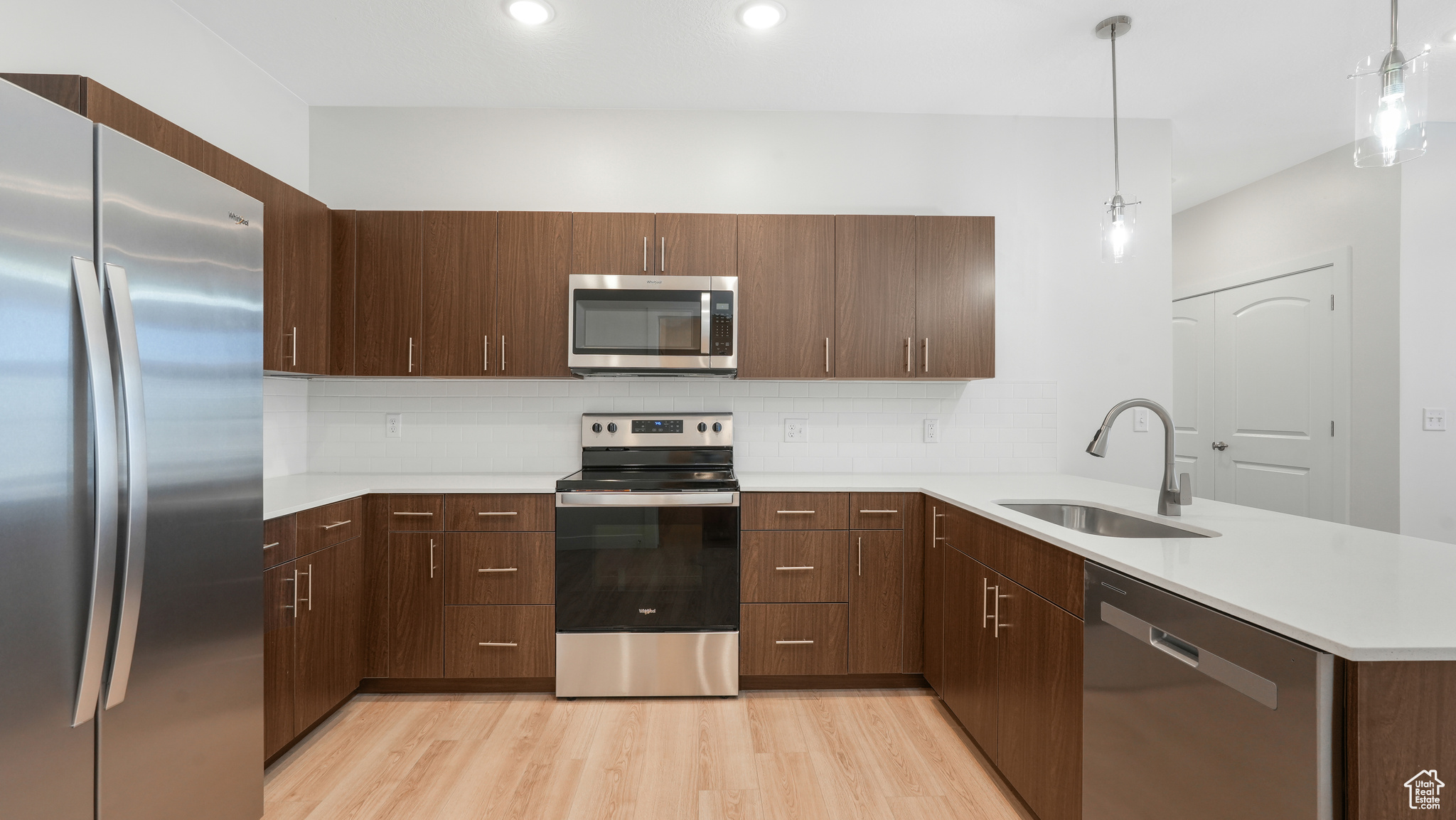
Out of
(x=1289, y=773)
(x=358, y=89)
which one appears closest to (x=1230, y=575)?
(x=1289, y=773)

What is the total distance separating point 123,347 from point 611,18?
1921mm

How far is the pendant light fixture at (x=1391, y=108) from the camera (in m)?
1.46

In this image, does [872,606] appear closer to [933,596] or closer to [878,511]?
[933,596]

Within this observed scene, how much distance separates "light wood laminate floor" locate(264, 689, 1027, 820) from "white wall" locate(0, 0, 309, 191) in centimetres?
230

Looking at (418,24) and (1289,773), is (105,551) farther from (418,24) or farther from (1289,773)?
(418,24)

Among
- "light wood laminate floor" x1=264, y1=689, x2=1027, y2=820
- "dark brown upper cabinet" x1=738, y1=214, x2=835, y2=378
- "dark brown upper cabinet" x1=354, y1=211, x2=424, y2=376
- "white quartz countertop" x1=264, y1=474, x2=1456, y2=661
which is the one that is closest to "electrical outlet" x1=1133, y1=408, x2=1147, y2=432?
"white quartz countertop" x1=264, y1=474, x2=1456, y2=661

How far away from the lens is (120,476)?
113 cm

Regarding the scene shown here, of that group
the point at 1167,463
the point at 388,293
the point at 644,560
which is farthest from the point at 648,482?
the point at 1167,463

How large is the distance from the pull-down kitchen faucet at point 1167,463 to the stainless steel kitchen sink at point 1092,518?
0.07m

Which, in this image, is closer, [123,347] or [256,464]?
[123,347]

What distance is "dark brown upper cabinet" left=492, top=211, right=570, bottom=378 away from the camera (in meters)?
2.80

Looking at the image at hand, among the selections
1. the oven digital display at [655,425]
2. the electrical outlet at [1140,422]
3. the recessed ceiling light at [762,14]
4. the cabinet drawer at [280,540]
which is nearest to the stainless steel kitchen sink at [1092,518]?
the electrical outlet at [1140,422]

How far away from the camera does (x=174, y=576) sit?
1.28m

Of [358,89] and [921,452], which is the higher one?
[358,89]
